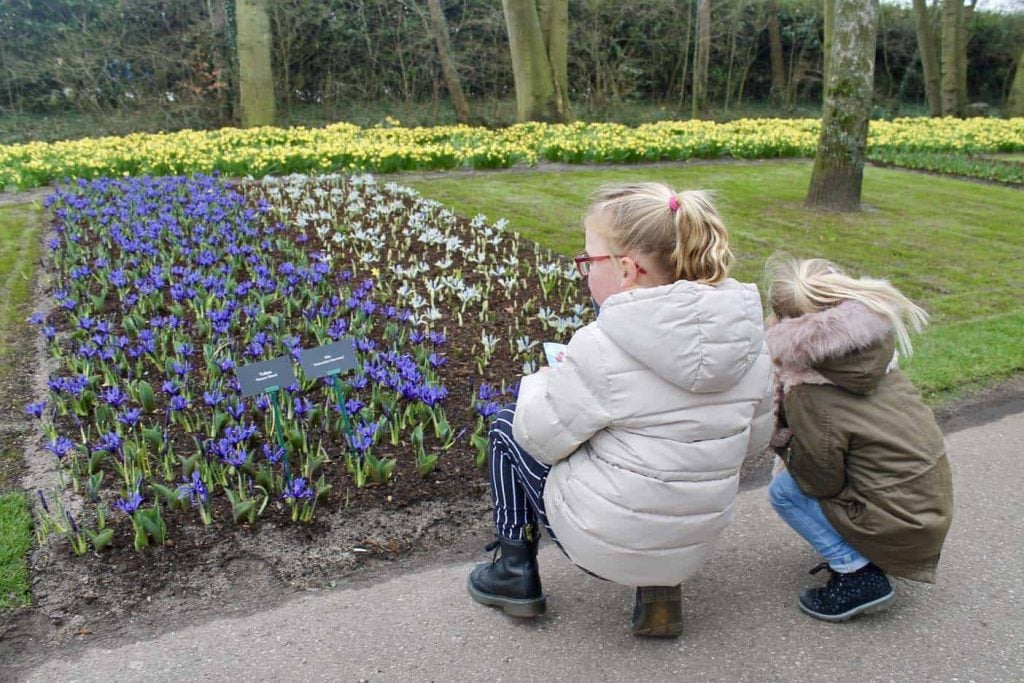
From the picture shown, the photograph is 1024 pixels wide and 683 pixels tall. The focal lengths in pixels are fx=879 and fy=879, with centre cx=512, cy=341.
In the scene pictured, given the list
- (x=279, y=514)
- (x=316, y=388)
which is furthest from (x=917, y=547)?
(x=316, y=388)

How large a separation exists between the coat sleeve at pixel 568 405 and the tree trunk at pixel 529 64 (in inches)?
521

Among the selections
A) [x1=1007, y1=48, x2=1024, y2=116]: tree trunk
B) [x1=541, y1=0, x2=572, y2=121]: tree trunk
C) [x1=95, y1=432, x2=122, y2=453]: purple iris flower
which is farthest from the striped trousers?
[x1=1007, y1=48, x2=1024, y2=116]: tree trunk

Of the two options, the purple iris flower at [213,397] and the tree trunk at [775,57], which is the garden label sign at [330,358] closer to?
the purple iris flower at [213,397]

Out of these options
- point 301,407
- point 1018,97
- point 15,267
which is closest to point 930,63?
point 1018,97

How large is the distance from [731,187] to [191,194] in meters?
6.35

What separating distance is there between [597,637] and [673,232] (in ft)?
4.23

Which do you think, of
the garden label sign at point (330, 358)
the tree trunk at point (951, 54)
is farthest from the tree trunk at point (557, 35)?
the garden label sign at point (330, 358)

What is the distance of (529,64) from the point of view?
15.0 meters

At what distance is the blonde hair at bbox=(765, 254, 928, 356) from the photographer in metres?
2.60

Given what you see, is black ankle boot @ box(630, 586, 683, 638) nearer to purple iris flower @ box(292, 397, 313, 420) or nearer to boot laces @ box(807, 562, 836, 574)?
boot laces @ box(807, 562, 836, 574)

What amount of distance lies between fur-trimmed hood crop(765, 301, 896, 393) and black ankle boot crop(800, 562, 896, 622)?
65cm

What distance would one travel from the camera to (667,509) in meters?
2.45

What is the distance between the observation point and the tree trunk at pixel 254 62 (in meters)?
14.4

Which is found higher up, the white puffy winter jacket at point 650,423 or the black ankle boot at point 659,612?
the white puffy winter jacket at point 650,423
